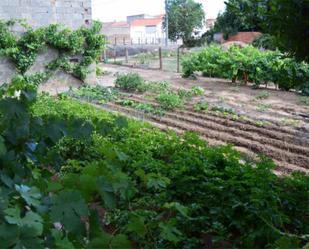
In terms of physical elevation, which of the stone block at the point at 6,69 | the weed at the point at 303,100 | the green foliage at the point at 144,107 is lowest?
the green foliage at the point at 144,107

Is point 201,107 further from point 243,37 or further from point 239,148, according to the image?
point 243,37

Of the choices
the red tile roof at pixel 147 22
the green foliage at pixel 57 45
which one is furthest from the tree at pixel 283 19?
the red tile roof at pixel 147 22

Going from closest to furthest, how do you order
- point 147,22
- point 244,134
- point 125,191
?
point 125,191 → point 244,134 → point 147,22

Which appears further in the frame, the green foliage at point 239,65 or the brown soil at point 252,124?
the green foliage at point 239,65

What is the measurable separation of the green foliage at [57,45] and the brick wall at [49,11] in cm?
32

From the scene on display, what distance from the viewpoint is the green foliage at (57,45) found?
13.4 meters

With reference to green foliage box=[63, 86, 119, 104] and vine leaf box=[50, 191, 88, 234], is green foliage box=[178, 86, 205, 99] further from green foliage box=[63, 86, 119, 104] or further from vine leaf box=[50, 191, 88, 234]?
vine leaf box=[50, 191, 88, 234]

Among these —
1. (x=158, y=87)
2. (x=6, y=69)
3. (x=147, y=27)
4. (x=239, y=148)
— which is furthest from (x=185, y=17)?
(x=239, y=148)

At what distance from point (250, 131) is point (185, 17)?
1344 inches

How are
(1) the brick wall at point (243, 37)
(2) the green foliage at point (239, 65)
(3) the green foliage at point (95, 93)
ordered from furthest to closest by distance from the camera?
1. (1) the brick wall at point (243, 37)
2. (2) the green foliage at point (239, 65)
3. (3) the green foliage at point (95, 93)

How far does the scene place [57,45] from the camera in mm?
14234

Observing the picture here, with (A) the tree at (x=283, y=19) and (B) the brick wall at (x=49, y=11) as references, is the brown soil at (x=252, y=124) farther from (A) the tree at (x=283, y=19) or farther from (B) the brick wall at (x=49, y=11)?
(B) the brick wall at (x=49, y=11)

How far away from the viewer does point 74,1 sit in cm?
1496

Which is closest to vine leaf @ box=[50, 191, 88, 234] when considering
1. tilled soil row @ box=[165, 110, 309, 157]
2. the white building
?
tilled soil row @ box=[165, 110, 309, 157]
